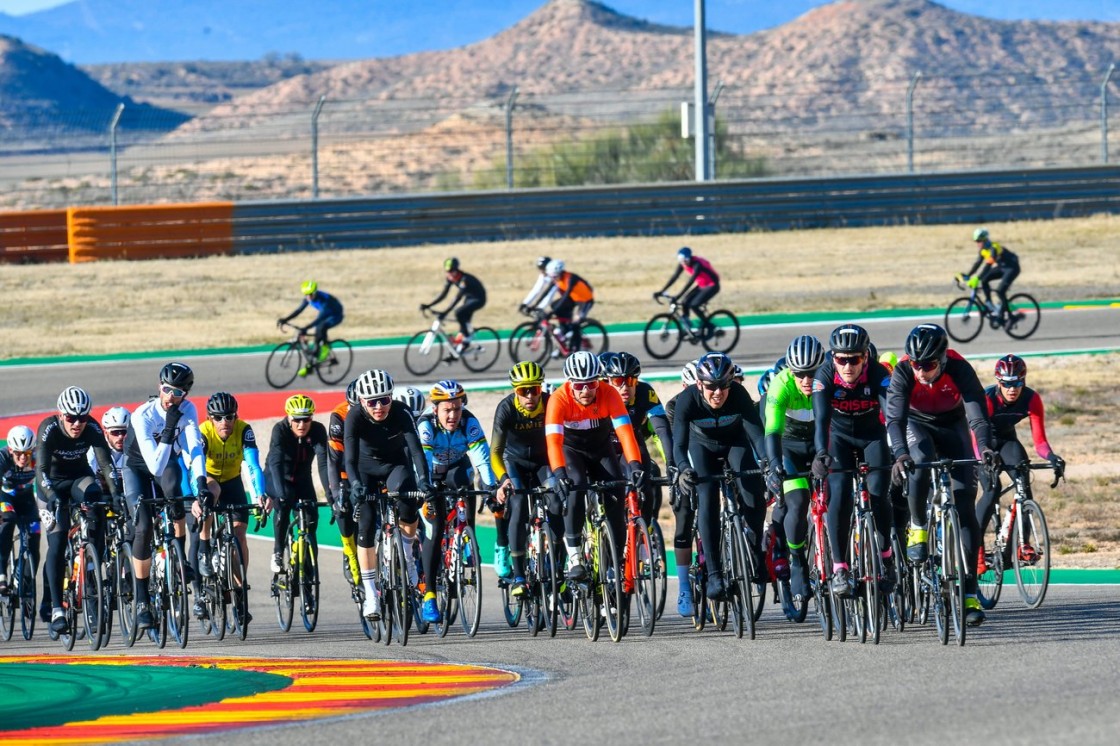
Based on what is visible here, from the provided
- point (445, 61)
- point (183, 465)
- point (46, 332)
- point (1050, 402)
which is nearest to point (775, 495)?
point (183, 465)

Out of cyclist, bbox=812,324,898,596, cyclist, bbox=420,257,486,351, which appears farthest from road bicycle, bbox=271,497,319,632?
cyclist, bbox=420,257,486,351

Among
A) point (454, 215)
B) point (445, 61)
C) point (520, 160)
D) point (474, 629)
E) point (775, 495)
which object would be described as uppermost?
point (445, 61)

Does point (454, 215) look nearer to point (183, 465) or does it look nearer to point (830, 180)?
point (830, 180)

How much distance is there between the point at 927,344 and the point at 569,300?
13769 mm

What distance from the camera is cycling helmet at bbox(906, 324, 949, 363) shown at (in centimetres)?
1031

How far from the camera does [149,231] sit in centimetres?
3297

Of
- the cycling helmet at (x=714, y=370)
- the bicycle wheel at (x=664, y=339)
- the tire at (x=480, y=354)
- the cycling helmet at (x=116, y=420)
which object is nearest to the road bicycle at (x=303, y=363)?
the tire at (x=480, y=354)

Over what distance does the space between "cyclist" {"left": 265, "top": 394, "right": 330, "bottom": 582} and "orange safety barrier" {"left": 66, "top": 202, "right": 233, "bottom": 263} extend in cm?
2042

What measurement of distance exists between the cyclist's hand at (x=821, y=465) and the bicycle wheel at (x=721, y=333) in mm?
14227

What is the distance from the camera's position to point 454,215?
111 feet

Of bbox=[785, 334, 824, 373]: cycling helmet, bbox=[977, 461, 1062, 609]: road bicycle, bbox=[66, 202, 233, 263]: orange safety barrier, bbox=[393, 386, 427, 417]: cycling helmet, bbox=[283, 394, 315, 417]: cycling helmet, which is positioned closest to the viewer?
bbox=[785, 334, 824, 373]: cycling helmet

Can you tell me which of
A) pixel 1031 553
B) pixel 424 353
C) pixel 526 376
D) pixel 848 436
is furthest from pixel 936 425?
pixel 424 353

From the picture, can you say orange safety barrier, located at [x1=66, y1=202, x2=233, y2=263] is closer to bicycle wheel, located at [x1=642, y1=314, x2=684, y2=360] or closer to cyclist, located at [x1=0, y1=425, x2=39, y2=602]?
bicycle wheel, located at [x1=642, y1=314, x2=684, y2=360]

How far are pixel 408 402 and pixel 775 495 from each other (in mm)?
3059
